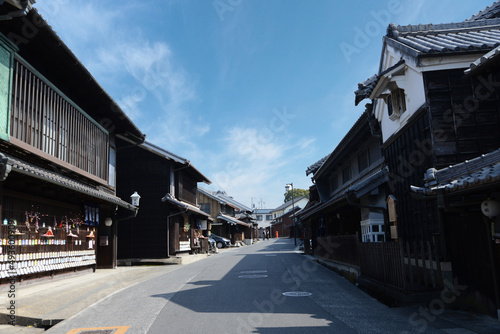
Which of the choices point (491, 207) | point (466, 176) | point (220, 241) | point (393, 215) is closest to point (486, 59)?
point (466, 176)

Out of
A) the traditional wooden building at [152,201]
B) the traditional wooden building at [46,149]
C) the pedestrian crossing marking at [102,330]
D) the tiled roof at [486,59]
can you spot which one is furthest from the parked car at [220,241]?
the tiled roof at [486,59]

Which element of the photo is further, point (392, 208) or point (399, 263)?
point (392, 208)

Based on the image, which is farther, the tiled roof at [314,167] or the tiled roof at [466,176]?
the tiled roof at [314,167]

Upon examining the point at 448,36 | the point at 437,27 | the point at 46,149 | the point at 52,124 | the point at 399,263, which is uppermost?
the point at 437,27

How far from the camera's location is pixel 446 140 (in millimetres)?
9539

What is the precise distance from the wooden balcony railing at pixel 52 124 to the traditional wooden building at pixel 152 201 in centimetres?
788

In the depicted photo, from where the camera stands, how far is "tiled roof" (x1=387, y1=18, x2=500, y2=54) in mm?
9898

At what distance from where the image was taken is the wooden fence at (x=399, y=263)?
29.1ft

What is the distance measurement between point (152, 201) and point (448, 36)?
19509 mm

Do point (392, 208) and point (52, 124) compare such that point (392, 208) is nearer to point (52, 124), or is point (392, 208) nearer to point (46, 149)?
point (46, 149)

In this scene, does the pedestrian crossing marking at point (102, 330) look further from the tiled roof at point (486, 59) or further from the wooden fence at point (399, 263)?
the tiled roof at point (486, 59)

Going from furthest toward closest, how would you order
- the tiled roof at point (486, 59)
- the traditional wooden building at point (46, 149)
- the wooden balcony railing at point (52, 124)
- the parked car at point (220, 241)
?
the parked car at point (220, 241) → the wooden balcony railing at point (52, 124) → the traditional wooden building at point (46, 149) → the tiled roof at point (486, 59)

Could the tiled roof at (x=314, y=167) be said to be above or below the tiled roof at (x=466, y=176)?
above

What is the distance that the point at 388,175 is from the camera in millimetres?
13234
